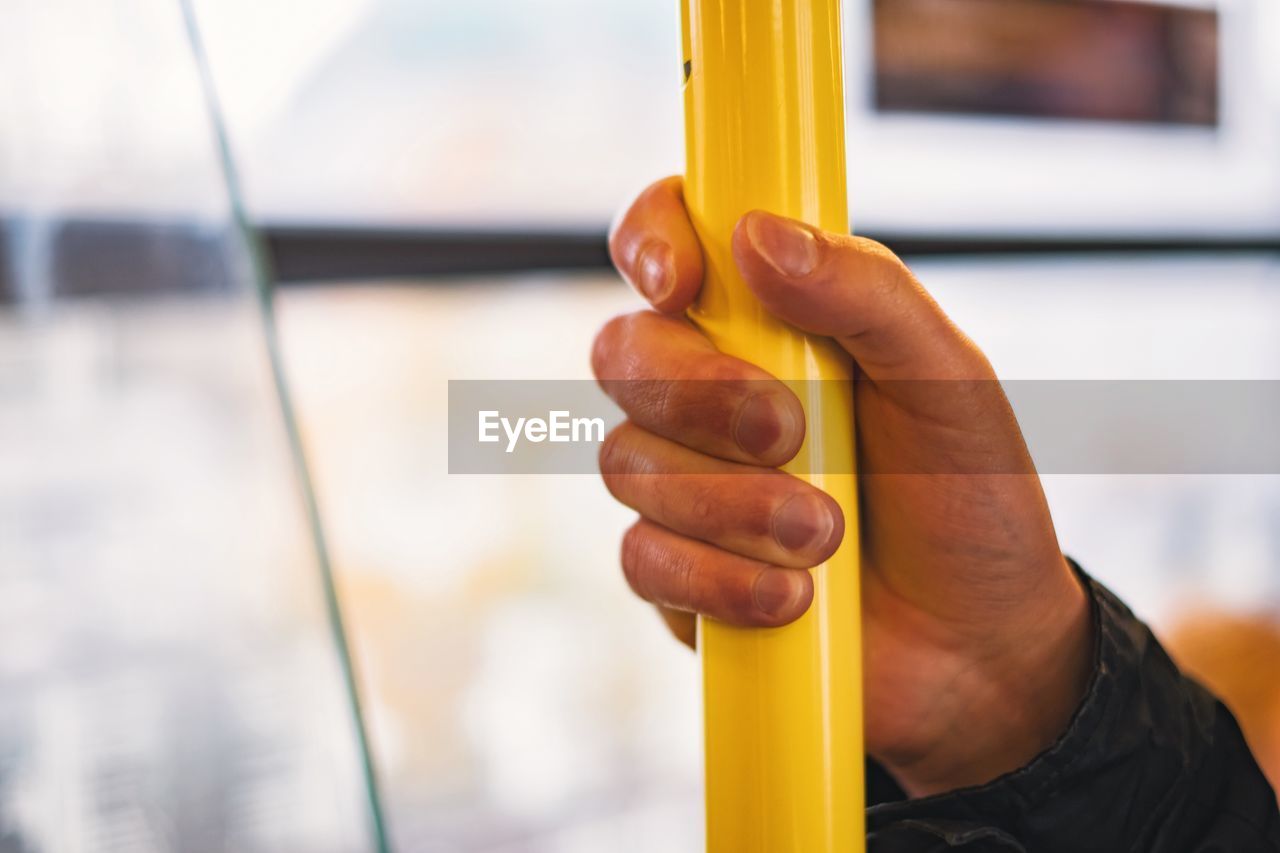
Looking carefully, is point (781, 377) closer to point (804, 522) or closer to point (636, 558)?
point (804, 522)

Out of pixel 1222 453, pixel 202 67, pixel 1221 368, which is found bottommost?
pixel 1222 453

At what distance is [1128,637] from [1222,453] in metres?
1.31

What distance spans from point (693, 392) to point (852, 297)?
0.23 feet

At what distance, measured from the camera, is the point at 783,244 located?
0.29 metres

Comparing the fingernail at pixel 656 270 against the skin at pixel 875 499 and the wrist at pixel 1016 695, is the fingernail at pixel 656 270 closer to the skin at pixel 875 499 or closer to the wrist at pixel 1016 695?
the skin at pixel 875 499

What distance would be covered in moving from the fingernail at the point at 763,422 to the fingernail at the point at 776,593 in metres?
0.04

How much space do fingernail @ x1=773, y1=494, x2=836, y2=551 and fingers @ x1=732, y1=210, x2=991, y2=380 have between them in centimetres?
5

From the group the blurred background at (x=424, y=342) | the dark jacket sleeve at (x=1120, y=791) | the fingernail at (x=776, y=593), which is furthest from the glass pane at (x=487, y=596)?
the fingernail at (x=776, y=593)

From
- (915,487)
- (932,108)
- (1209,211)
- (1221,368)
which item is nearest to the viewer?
(915,487)

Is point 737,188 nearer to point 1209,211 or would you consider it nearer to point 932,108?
point 932,108

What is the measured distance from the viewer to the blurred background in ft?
1.03

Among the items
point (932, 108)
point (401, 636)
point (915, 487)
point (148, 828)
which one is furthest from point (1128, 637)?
point (932, 108)

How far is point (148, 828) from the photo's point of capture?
30cm

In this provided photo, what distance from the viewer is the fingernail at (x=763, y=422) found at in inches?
12.2
